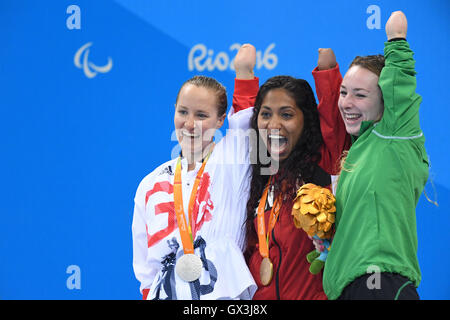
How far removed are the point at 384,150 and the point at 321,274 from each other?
589mm

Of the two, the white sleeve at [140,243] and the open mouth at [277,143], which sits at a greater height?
the open mouth at [277,143]

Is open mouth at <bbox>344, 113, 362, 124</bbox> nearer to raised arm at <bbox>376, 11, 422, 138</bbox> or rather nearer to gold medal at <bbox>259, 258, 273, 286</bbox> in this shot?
raised arm at <bbox>376, 11, 422, 138</bbox>

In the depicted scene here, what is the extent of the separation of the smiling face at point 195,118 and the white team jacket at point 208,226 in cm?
8

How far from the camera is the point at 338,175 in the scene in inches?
100

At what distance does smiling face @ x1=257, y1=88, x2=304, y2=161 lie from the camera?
2.60 m

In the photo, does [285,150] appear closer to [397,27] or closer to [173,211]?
[173,211]

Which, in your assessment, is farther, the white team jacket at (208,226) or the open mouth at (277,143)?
the open mouth at (277,143)

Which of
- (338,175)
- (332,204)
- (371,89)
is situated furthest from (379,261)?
(371,89)

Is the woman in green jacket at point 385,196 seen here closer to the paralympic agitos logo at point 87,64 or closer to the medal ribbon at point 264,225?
the medal ribbon at point 264,225

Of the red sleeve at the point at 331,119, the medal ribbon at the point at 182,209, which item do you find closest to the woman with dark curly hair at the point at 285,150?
the red sleeve at the point at 331,119

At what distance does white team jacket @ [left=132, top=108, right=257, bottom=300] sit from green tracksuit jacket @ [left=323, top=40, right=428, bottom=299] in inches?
16.9

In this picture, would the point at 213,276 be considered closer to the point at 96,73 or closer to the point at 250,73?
the point at 250,73

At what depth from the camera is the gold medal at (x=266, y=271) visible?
8.09 feet

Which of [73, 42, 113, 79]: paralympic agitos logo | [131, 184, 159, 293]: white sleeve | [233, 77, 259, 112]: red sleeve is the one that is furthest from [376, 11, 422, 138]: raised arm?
[73, 42, 113, 79]: paralympic agitos logo
